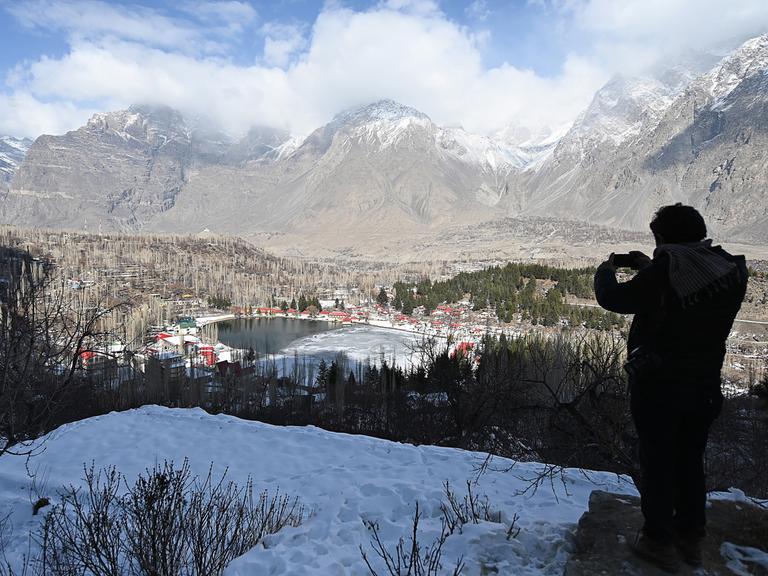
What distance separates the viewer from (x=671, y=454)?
272 cm

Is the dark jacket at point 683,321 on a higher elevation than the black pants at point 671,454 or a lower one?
higher

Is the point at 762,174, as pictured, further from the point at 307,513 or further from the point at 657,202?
the point at 307,513

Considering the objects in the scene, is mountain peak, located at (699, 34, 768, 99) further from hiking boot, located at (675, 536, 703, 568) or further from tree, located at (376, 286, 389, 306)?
hiking boot, located at (675, 536, 703, 568)

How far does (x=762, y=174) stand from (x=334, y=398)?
182229mm

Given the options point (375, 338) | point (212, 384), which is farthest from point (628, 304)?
point (375, 338)

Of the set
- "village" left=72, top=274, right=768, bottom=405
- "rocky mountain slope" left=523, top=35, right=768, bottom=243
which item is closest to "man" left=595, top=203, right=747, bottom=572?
"village" left=72, top=274, right=768, bottom=405

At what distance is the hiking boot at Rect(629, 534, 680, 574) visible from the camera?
270cm

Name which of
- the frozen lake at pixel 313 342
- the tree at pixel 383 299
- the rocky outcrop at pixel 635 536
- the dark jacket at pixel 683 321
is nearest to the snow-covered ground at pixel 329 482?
the rocky outcrop at pixel 635 536

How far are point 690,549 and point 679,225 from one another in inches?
72.9

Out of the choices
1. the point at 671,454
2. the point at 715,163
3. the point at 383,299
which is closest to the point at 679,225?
the point at 671,454

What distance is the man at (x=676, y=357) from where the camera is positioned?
260 cm

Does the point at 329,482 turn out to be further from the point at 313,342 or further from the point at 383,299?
the point at 383,299

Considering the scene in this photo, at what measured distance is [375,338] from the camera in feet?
207

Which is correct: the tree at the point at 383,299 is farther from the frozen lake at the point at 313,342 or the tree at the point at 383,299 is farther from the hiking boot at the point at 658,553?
the hiking boot at the point at 658,553
